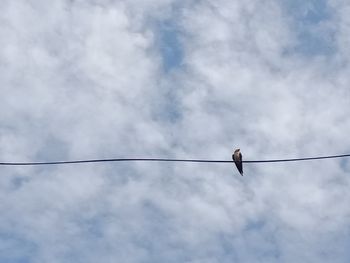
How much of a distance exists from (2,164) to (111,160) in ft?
10.7

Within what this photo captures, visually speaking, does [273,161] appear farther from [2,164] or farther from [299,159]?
[2,164]

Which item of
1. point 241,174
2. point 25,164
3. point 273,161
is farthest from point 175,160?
point 241,174

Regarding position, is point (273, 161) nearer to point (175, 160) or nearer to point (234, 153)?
point (175, 160)

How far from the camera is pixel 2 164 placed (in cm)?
1505

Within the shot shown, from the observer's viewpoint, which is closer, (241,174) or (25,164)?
(25,164)

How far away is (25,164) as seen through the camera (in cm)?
1544

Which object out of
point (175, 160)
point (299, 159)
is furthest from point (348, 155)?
point (175, 160)

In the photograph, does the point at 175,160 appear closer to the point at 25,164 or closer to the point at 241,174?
the point at 25,164

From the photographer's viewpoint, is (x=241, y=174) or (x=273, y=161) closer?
(x=273, y=161)

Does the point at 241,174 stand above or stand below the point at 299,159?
above

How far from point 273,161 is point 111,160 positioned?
505 cm

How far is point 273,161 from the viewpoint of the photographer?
623 inches

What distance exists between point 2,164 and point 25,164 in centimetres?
69

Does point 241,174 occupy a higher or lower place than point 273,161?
higher
